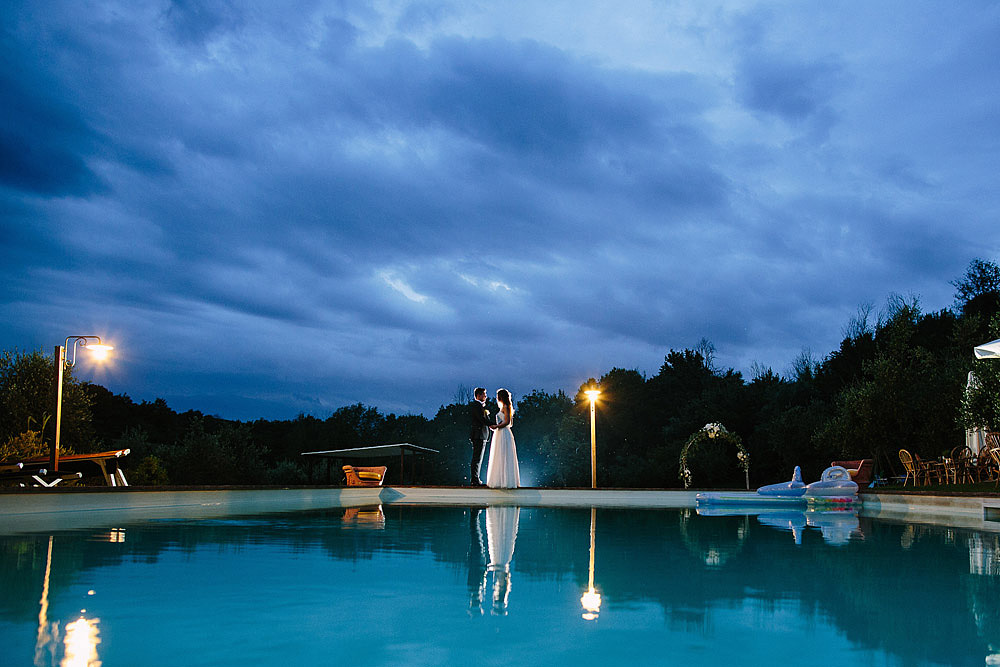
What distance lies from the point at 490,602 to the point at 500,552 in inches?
103

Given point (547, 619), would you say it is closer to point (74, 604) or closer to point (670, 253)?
point (74, 604)

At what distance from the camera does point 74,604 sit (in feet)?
12.5

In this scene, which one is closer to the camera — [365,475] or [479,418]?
[479,418]

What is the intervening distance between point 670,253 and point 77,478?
2335 cm

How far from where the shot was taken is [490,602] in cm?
411

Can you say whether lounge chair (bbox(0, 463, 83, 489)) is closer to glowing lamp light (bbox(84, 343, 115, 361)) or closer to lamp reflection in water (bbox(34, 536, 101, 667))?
glowing lamp light (bbox(84, 343, 115, 361))

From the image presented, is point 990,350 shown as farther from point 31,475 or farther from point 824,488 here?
point 31,475

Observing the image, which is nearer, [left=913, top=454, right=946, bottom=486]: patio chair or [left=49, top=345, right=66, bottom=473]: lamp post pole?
[left=49, top=345, right=66, bottom=473]: lamp post pole

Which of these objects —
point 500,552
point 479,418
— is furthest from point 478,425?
point 500,552

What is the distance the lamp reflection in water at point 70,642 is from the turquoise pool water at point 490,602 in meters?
0.01

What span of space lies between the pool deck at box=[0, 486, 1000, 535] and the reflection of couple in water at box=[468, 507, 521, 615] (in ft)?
19.1

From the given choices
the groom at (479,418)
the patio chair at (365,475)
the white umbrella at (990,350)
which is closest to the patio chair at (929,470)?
the white umbrella at (990,350)

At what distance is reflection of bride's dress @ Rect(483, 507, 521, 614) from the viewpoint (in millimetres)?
4305

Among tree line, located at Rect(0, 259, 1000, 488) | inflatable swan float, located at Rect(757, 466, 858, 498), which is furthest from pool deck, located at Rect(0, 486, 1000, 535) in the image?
tree line, located at Rect(0, 259, 1000, 488)
